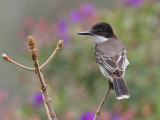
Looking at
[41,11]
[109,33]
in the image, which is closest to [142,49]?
[109,33]

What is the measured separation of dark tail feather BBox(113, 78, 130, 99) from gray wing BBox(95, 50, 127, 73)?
9.7 inches

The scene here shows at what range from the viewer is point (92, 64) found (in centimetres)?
659

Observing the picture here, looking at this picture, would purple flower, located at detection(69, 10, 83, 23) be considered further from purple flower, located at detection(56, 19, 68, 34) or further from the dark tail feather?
the dark tail feather

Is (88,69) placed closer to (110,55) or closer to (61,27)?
(61,27)

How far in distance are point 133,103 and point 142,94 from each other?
0.22m

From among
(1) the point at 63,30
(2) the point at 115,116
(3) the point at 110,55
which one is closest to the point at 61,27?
(1) the point at 63,30

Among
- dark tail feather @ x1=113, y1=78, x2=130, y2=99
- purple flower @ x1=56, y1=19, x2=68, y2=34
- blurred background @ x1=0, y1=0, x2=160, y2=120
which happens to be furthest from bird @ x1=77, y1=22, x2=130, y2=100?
purple flower @ x1=56, y1=19, x2=68, y2=34

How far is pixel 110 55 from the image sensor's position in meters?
5.29

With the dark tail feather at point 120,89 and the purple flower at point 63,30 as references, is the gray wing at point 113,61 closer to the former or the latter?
the dark tail feather at point 120,89

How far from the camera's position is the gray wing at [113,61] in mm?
5035

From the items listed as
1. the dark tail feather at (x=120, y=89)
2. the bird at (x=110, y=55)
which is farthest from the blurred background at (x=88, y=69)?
the dark tail feather at (x=120, y=89)

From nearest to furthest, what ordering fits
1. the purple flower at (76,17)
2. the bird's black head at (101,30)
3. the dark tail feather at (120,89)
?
the dark tail feather at (120,89) < the bird's black head at (101,30) < the purple flower at (76,17)

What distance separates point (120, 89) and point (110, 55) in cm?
90

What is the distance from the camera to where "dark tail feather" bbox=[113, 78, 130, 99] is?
14.1 ft
